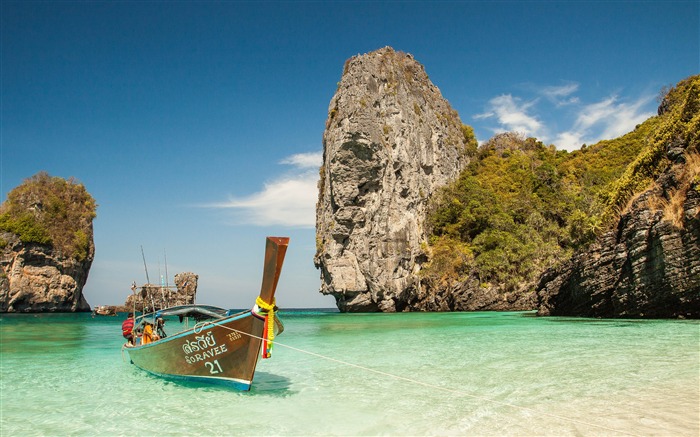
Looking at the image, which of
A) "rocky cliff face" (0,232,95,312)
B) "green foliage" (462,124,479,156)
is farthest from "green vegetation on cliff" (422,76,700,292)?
"rocky cliff face" (0,232,95,312)

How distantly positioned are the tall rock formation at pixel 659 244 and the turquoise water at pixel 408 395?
4187 millimetres

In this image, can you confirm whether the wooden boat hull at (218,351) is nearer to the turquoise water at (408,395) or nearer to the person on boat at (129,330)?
the turquoise water at (408,395)

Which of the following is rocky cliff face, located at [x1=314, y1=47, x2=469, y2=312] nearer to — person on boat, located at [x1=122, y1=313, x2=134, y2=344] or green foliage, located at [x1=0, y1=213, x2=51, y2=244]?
person on boat, located at [x1=122, y1=313, x2=134, y2=344]

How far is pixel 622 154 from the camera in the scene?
5119cm

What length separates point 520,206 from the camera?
154 ft

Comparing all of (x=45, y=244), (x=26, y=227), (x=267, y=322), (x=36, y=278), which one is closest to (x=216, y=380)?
(x=267, y=322)

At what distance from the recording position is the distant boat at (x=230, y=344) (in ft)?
21.5

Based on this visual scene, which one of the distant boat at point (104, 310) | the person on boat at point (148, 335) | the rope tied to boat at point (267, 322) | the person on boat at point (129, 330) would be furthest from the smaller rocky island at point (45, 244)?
the rope tied to boat at point (267, 322)

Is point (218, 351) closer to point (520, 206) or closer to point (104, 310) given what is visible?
point (520, 206)

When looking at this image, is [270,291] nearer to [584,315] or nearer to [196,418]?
[196,418]

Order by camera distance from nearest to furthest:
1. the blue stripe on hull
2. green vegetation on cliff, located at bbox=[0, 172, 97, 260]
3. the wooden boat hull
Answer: the wooden boat hull, the blue stripe on hull, green vegetation on cliff, located at bbox=[0, 172, 97, 260]

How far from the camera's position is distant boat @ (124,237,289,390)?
6.55 metres

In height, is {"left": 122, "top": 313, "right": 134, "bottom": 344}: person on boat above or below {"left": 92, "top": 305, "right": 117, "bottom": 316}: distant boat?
above

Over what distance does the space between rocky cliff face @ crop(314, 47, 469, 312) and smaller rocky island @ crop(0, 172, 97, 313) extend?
125ft
